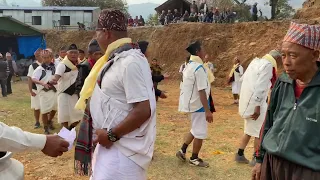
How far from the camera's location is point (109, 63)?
113 inches

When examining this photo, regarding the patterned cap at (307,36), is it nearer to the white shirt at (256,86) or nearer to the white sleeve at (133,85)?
the white sleeve at (133,85)

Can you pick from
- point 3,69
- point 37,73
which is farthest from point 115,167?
point 3,69

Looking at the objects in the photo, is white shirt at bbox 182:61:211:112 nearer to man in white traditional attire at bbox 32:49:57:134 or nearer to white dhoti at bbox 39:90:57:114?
man in white traditional attire at bbox 32:49:57:134

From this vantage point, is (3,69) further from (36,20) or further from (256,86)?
(36,20)

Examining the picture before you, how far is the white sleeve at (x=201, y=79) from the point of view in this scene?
18.4ft

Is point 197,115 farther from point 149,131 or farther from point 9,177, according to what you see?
point 9,177

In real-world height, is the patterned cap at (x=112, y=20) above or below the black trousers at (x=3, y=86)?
above

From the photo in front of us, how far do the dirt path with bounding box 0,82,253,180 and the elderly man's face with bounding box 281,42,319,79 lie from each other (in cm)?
318

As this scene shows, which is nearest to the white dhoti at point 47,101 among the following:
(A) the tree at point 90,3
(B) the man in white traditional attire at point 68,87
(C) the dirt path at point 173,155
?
(C) the dirt path at point 173,155

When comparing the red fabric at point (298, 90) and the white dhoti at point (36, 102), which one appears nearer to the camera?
the red fabric at point (298, 90)

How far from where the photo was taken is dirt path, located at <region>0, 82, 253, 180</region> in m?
5.68

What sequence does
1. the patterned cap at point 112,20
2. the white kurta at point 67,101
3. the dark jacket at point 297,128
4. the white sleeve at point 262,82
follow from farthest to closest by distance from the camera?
the white kurta at point 67,101 < the white sleeve at point 262,82 < the patterned cap at point 112,20 < the dark jacket at point 297,128

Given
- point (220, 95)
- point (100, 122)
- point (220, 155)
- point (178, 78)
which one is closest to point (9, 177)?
point (100, 122)

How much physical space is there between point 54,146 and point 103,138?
15.4 inches
